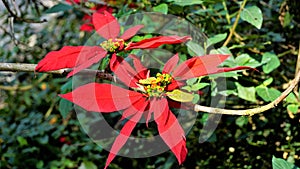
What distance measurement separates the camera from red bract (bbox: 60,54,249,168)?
54cm

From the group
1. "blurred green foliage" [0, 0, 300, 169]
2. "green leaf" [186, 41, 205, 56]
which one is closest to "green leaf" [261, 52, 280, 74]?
"blurred green foliage" [0, 0, 300, 169]

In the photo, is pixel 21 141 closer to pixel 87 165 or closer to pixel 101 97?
pixel 87 165

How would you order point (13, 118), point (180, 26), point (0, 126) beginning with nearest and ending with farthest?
point (180, 26) < point (0, 126) < point (13, 118)

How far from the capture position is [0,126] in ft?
5.11

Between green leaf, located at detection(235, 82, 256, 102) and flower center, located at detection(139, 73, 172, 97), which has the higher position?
flower center, located at detection(139, 73, 172, 97)

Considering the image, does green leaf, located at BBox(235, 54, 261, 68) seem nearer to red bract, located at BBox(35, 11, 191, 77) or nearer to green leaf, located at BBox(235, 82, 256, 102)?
green leaf, located at BBox(235, 82, 256, 102)

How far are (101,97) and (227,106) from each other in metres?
0.60

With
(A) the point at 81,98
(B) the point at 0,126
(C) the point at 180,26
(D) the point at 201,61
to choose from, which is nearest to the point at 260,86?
(C) the point at 180,26

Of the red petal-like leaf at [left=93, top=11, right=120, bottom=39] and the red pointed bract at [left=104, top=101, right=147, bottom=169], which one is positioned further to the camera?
the red petal-like leaf at [left=93, top=11, right=120, bottom=39]

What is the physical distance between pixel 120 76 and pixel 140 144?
56 cm

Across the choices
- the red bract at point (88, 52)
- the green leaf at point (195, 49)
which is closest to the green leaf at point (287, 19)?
the green leaf at point (195, 49)

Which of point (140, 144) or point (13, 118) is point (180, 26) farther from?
point (13, 118)

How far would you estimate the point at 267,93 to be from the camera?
33.2 inches

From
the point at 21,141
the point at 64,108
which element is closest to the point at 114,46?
the point at 64,108
